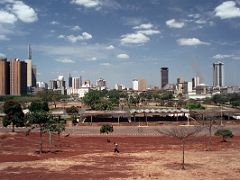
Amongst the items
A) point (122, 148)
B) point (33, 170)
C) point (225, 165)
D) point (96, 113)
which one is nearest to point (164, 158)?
point (225, 165)

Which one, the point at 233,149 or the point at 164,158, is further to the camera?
the point at 233,149

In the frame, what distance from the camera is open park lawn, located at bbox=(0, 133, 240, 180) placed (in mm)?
25984

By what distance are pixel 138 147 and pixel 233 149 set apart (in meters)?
10.2

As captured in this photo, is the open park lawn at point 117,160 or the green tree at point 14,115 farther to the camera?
the green tree at point 14,115

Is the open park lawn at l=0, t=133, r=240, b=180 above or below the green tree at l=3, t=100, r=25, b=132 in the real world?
below

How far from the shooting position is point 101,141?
158ft

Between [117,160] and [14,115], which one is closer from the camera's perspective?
[117,160]

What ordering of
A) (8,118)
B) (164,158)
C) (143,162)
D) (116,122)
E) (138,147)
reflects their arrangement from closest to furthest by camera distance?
(143,162) → (164,158) → (138,147) → (8,118) → (116,122)

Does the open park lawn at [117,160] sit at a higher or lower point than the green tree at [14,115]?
lower

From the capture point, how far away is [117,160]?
3234 cm

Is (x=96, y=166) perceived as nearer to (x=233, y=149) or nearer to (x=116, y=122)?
(x=233, y=149)

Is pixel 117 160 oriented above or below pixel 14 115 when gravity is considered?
below

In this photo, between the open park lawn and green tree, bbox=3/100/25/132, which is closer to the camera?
the open park lawn

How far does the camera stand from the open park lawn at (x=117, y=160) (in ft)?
85.3
